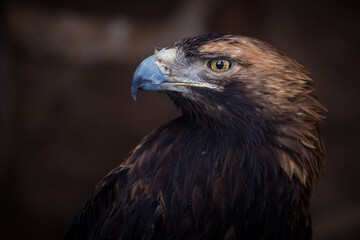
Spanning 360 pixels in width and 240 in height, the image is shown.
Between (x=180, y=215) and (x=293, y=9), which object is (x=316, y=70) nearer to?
(x=293, y=9)

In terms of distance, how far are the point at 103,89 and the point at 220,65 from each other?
2881 mm

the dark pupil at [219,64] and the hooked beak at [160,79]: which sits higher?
the dark pupil at [219,64]

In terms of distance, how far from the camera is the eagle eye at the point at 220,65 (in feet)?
5.34

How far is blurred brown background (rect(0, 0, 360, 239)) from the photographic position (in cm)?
398

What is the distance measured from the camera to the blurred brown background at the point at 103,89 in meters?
3.98

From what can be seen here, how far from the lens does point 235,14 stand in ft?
14.0

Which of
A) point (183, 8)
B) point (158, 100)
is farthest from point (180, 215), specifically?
point (183, 8)

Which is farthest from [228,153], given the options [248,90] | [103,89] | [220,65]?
[103,89]

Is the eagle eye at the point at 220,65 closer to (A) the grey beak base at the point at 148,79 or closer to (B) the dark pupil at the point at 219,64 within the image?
(B) the dark pupil at the point at 219,64

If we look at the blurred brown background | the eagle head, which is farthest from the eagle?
the blurred brown background

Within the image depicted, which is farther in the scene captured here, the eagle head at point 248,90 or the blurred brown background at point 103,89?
the blurred brown background at point 103,89

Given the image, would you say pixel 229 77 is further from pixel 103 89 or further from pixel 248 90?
pixel 103 89

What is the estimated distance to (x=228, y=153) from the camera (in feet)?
5.29

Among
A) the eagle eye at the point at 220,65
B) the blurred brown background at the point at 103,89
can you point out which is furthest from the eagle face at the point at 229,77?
the blurred brown background at the point at 103,89
